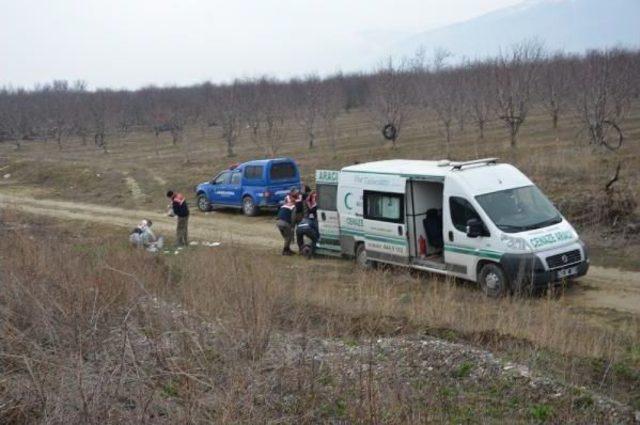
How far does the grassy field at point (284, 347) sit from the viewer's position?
6.17 metres

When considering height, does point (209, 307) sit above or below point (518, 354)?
above

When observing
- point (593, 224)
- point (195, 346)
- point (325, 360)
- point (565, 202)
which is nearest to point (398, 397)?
point (325, 360)

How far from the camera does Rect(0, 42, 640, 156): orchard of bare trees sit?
103ft

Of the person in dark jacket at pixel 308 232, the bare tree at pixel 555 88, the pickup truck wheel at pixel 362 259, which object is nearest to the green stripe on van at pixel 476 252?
the pickup truck wheel at pixel 362 259

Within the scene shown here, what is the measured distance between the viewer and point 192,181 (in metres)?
30.9

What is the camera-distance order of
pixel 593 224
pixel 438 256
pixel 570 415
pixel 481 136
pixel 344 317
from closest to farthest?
pixel 570 415 < pixel 344 317 < pixel 438 256 < pixel 593 224 < pixel 481 136

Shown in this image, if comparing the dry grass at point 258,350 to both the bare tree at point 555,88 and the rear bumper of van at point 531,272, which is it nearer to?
the rear bumper of van at point 531,272

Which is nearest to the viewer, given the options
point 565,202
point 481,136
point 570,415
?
point 570,415

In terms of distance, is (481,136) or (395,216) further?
(481,136)

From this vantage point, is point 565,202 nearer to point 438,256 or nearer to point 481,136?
point 438,256

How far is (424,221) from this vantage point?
14.1m

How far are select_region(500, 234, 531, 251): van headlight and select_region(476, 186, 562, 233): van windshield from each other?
19 centimetres

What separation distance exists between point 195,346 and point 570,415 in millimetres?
3698

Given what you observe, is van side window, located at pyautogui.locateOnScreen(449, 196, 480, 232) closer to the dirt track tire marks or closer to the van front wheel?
the van front wheel
